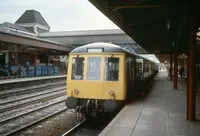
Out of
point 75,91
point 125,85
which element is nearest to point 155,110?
point 125,85

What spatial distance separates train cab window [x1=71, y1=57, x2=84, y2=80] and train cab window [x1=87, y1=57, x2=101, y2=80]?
276 millimetres

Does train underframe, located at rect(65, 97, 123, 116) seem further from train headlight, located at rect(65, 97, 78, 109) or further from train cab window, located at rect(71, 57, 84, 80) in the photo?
train cab window, located at rect(71, 57, 84, 80)

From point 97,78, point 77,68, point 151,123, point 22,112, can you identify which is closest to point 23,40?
point 22,112

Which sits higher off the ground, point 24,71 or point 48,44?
point 48,44

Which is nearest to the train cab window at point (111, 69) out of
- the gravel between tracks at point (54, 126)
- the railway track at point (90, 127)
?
the railway track at point (90, 127)

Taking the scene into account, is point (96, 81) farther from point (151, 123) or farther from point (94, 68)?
point (151, 123)

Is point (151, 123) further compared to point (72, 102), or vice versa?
point (72, 102)

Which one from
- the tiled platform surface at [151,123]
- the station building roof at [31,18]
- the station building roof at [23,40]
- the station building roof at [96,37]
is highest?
the station building roof at [31,18]

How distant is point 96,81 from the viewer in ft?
29.0

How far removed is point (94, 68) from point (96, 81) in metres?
0.49

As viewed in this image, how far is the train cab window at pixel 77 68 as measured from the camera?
9156 mm

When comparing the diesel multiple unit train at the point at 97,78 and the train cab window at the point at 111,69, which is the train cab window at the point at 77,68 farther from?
the train cab window at the point at 111,69

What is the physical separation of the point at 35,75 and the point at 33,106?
47.5ft

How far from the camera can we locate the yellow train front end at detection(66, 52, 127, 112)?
874 centimetres
